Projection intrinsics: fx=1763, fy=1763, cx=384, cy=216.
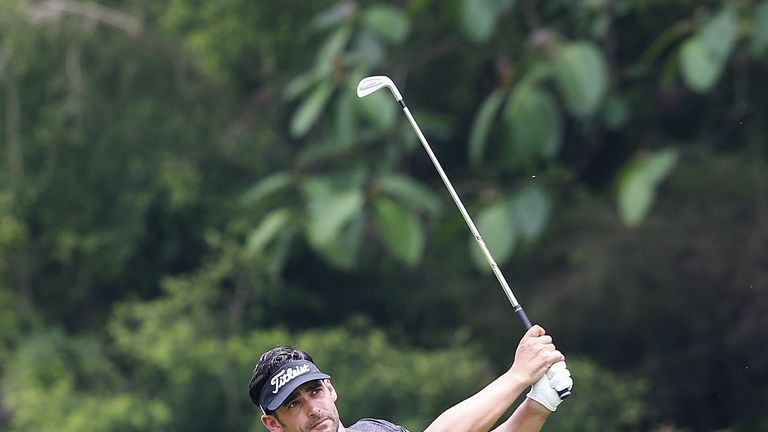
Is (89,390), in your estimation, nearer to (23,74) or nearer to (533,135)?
(23,74)

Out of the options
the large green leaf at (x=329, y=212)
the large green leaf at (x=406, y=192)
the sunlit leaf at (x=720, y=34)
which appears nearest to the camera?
the sunlit leaf at (x=720, y=34)

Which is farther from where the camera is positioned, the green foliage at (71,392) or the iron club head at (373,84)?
the green foliage at (71,392)

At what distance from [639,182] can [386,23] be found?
1843mm

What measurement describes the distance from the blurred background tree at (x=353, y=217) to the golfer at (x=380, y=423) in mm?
6257

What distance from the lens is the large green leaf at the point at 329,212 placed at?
9.73 metres

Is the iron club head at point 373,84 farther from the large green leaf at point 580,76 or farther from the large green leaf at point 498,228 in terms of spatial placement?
the large green leaf at point 580,76

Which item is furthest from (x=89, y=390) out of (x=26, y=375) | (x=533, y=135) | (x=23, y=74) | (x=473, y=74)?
(x=533, y=135)

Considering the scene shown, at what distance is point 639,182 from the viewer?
369 inches

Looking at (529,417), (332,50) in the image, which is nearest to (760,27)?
(332,50)

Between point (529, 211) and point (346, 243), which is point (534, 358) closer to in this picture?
point (529, 211)

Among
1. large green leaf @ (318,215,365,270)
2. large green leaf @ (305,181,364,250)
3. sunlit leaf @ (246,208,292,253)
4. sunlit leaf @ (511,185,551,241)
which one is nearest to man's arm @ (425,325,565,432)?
large green leaf @ (305,181,364,250)

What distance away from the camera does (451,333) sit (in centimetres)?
1225

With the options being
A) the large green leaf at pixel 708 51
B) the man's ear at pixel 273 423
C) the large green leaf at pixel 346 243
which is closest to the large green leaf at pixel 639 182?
the large green leaf at pixel 708 51

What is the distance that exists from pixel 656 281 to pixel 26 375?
4336 mm
